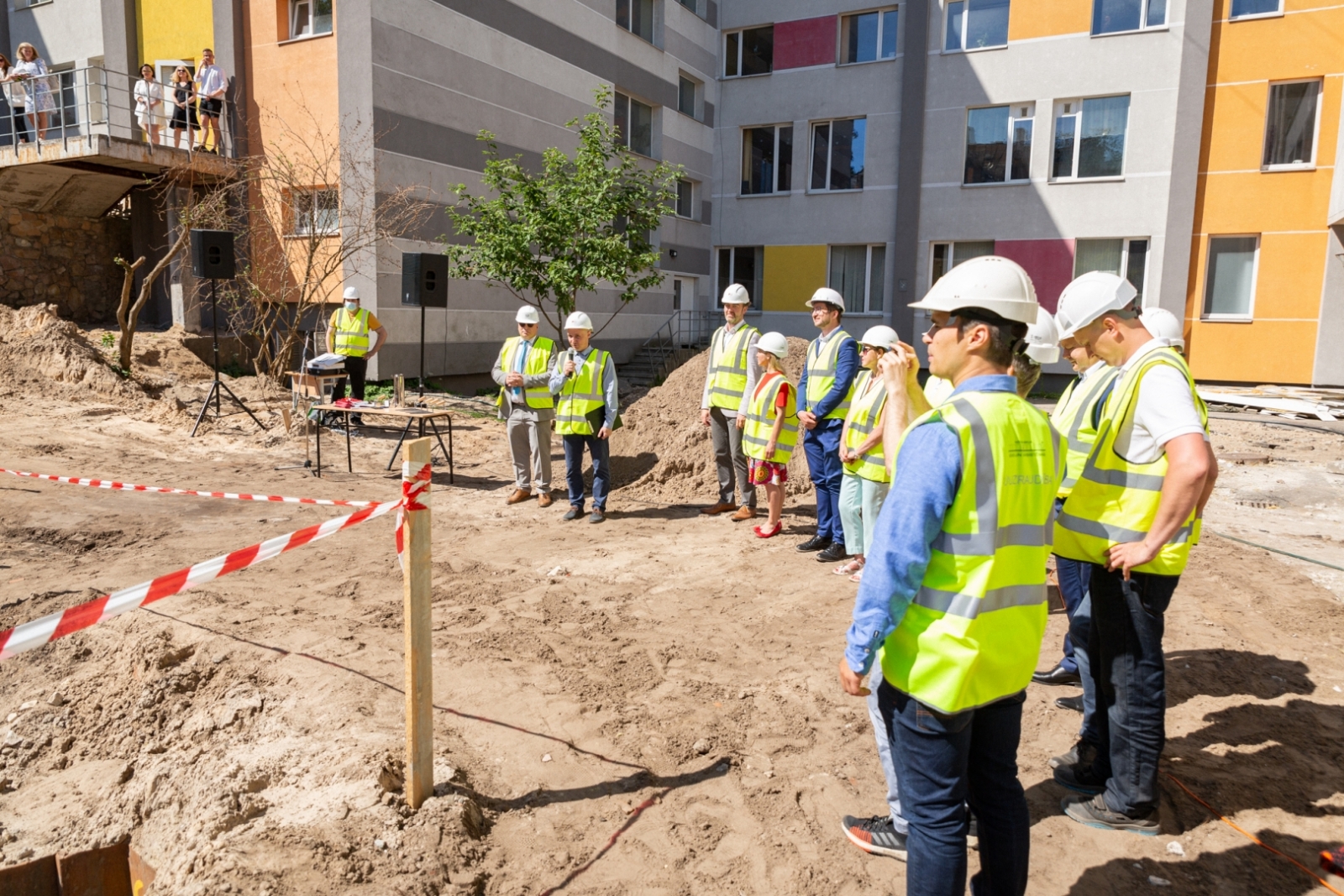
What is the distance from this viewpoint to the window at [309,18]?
578 inches

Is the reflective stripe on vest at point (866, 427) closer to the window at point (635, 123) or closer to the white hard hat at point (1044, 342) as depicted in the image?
the white hard hat at point (1044, 342)

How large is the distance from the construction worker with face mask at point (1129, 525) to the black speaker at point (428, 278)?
33.1ft

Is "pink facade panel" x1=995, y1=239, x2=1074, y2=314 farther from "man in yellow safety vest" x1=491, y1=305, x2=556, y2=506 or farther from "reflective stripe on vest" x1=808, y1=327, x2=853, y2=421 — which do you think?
"man in yellow safety vest" x1=491, y1=305, x2=556, y2=506

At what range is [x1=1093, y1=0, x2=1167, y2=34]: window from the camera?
713 inches

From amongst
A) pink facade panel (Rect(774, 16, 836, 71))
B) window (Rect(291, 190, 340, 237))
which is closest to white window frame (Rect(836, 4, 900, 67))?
pink facade panel (Rect(774, 16, 836, 71))

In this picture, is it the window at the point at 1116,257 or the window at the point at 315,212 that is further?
the window at the point at 1116,257

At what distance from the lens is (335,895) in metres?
2.90

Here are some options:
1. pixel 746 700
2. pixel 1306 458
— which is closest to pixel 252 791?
pixel 746 700

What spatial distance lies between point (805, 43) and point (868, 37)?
1.58m

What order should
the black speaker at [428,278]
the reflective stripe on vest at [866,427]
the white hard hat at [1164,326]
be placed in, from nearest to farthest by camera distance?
the white hard hat at [1164,326]
the reflective stripe on vest at [866,427]
the black speaker at [428,278]

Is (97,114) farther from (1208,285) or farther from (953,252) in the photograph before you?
(1208,285)

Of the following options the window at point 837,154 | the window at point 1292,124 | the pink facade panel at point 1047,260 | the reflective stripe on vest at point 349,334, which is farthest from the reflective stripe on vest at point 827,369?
the window at point 1292,124

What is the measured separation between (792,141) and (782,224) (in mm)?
2100

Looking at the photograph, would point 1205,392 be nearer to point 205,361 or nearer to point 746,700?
point 746,700
